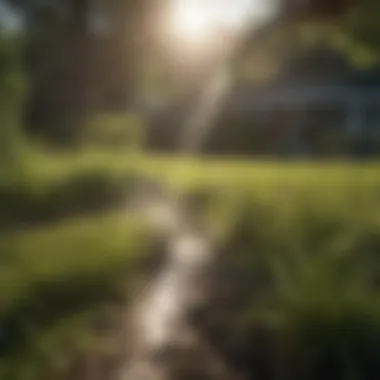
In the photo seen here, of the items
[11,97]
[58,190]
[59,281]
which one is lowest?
[59,281]

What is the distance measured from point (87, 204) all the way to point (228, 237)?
0.18 meters

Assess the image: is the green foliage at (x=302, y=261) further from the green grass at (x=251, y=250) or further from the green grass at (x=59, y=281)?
the green grass at (x=59, y=281)

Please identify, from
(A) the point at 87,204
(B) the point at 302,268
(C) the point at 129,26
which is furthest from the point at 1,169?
(B) the point at 302,268

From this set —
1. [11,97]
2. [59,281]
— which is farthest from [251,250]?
[11,97]

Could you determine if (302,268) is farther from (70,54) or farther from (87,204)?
(70,54)

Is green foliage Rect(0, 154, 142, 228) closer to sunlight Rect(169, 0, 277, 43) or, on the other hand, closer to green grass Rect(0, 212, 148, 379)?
green grass Rect(0, 212, 148, 379)

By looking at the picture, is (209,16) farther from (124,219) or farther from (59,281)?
(59,281)

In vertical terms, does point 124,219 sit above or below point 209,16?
below

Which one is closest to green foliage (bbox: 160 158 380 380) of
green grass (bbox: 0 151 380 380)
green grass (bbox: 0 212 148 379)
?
green grass (bbox: 0 151 380 380)

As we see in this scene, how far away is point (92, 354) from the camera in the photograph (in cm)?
85

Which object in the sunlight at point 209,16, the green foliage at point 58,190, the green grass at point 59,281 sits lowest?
the green grass at point 59,281

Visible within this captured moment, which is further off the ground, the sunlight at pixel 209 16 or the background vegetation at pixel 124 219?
the sunlight at pixel 209 16

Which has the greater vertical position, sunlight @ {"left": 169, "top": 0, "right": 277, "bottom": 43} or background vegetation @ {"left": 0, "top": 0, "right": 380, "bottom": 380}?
sunlight @ {"left": 169, "top": 0, "right": 277, "bottom": 43}

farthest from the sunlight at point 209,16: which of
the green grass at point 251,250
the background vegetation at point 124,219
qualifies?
the green grass at point 251,250
